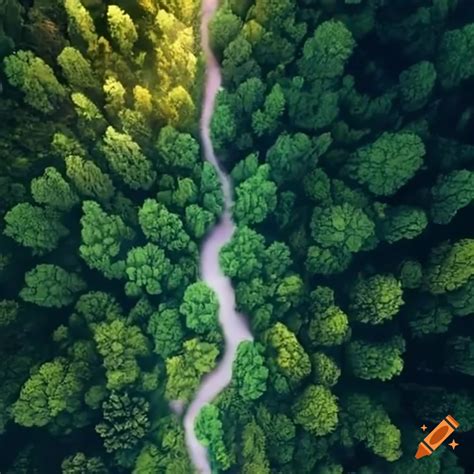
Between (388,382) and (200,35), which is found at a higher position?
(200,35)

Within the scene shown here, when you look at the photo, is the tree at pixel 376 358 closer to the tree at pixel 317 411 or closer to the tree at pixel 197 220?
the tree at pixel 317 411

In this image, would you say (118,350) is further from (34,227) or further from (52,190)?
(52,190)

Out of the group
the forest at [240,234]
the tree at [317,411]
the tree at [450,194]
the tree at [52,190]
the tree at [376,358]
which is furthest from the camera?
the tree at [376,358]

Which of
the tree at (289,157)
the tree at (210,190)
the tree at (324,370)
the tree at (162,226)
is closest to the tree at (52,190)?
the tree at (162,226)

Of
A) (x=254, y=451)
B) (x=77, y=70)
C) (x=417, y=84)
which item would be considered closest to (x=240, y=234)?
(x=254, y=451)

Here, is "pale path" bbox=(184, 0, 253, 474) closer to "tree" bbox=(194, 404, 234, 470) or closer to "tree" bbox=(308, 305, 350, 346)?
"tree" bbox=(194, 404, 234, 470)

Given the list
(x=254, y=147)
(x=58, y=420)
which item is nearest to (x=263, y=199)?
(x=254, y=147)

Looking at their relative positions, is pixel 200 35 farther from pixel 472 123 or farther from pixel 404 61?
pixel 472 123
